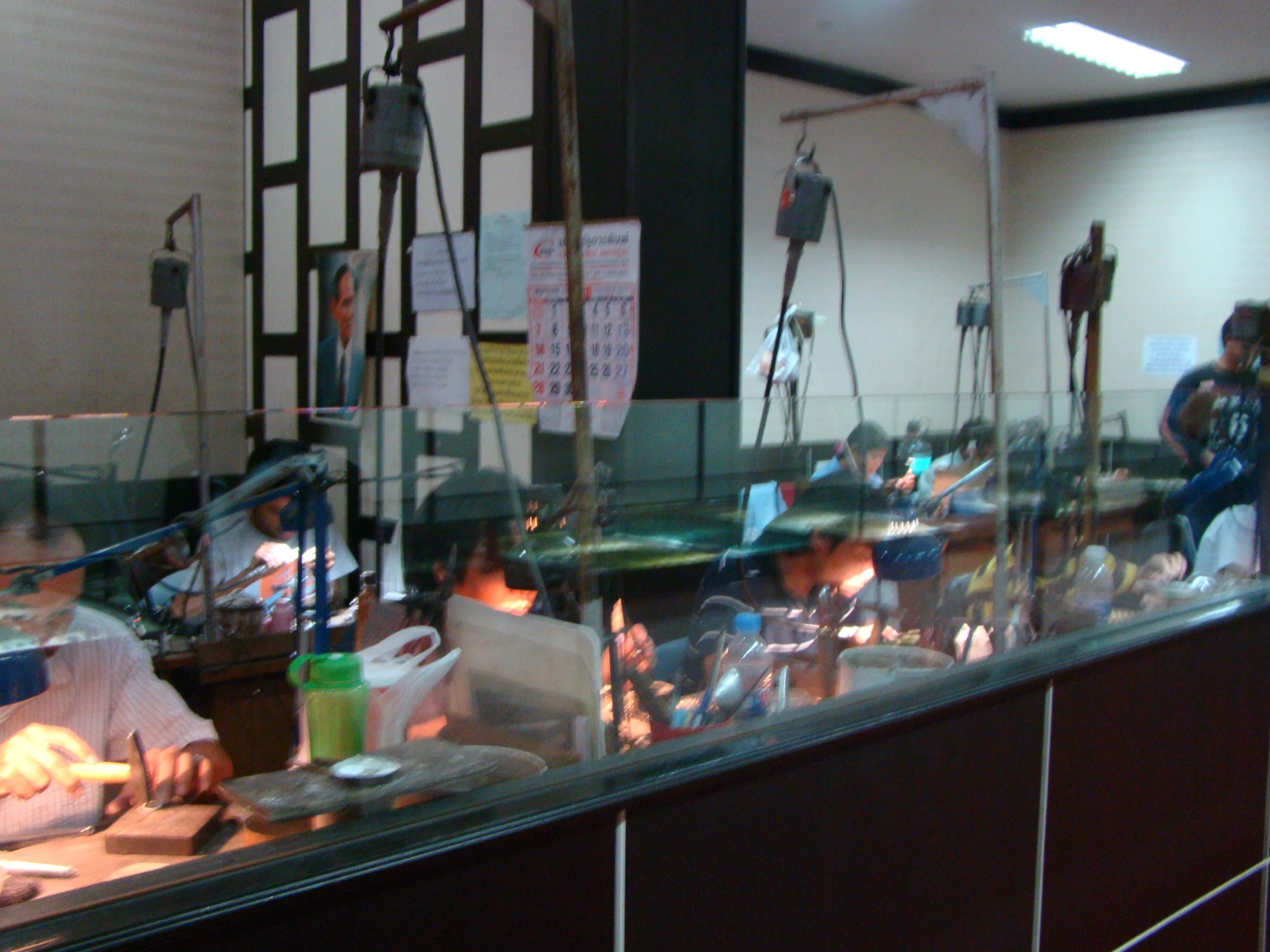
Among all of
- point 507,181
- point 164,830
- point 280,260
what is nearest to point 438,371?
point 507,181

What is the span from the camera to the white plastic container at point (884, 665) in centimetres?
154

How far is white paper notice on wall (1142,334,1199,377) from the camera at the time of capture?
19.1 ft

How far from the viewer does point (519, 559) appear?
129 centimetres

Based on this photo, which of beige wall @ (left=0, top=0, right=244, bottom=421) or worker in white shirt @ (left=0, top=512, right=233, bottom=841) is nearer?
worker in white shirt @ (left=0, top=512, right=233, bottom=841)

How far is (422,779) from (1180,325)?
19.5ft

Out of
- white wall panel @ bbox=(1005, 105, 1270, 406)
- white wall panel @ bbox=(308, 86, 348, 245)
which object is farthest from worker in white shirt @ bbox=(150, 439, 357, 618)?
white wall panel @ bbox=(1005, 105, 1270, 406)

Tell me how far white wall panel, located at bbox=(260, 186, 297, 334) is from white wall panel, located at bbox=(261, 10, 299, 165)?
13 cm

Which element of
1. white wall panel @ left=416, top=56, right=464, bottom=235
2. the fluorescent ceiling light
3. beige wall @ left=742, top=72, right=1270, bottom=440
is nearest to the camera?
white wall panel @ left=416, top=56, right=464, bottom=235

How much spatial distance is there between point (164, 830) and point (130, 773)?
134mm

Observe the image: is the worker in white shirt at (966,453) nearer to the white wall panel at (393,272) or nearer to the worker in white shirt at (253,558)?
the worker in white shirt at (253,558)

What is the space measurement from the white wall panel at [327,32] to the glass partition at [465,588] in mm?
2596

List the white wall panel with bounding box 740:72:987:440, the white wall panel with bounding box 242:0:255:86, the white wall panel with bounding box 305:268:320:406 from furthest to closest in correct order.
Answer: the white wall panel with bounding box 740:72:987:440
the white wall panel with bounding box 242:0:255:86
the white wall panel with bounding box 305:268:320:406

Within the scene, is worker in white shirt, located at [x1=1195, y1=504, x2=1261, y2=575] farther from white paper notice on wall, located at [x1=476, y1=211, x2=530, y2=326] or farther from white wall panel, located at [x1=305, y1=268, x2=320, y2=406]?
white wall panel, located at [x1=305, y1=268, x2=320, y2=406]

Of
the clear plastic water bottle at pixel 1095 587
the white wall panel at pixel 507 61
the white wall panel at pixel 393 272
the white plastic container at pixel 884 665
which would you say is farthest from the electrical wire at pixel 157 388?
the clear plastic water bottle at pixel 1095 587
